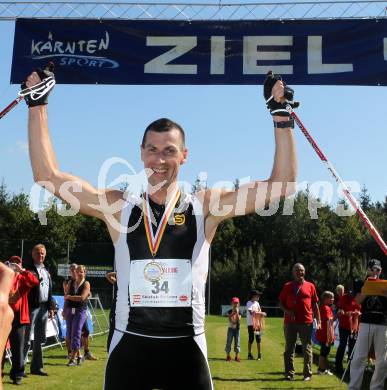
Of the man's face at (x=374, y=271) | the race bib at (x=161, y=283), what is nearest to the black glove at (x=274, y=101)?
the race bib at (x=161, y=283)

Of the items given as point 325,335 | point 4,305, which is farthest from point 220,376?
point 4,305

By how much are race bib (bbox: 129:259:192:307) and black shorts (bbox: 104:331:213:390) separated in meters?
0.20

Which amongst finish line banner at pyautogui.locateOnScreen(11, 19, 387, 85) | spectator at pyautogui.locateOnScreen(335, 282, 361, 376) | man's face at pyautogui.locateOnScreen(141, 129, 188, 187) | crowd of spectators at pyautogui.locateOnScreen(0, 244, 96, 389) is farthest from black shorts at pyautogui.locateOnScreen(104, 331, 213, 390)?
spectator at pyautogui.locateOnScreen(335, 282, 361, 376)

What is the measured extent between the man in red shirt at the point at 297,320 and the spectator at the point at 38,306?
179 inches

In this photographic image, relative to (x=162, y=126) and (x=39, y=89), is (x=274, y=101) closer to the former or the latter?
(x=162, y=126)

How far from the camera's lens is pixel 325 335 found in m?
12.4

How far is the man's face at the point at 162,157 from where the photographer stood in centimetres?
342

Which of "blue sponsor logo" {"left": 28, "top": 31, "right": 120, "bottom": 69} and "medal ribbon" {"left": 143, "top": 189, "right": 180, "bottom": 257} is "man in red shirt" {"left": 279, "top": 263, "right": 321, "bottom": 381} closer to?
"blue sponsor logo" {"left": 28, "top": 31, "right": 120, "bottom": 69}

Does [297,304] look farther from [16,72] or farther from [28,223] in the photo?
[28,223]

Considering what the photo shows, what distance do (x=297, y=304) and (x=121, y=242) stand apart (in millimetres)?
8702

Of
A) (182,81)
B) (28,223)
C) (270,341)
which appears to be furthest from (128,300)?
(28,223)

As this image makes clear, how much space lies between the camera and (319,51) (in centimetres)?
799

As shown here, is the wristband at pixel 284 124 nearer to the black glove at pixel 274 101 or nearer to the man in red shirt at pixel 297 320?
the black glove at pixel 274 101

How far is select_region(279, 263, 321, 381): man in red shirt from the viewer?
1134cm
